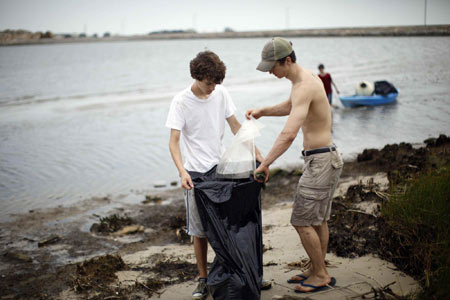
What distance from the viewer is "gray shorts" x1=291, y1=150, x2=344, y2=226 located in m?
3.73

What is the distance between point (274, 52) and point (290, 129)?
62 cm

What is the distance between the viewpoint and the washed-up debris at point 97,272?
456 centimetres

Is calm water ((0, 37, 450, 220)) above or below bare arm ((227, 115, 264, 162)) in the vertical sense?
below

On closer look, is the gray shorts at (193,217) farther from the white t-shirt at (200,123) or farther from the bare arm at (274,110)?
the bare arm at (274,110)

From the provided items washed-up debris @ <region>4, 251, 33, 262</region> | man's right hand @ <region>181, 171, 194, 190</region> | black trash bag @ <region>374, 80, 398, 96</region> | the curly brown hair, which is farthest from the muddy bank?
black trash bag @ <region>374, 80, 398, 96</region>

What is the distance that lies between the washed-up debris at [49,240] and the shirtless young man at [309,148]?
421 centimetres

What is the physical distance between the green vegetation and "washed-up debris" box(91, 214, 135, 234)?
405 cm

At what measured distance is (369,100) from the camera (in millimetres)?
17281

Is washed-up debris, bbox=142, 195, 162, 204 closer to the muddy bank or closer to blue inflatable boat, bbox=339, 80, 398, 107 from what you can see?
the muddy bank

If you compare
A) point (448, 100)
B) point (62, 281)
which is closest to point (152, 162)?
point (62, 281)

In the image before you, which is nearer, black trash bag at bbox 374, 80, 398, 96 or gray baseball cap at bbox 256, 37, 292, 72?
gray baseball cap at bbox 256, 37, 292, 72

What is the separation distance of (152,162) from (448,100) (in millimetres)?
11169

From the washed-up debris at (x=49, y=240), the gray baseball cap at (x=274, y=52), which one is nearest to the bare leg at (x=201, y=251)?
the gray baseball cap at (x=274, y=52)

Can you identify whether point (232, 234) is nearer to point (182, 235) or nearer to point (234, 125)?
point (234, 125)
